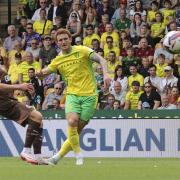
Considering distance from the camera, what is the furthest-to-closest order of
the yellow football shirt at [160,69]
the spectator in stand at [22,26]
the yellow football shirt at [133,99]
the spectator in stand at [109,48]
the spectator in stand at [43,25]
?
the spectator in stand at [22,26] → the spectator in stand at [43,25] → the spectator in stand at [109,48] → the yellow football shirt at [160,69] → the yellow football shirt at [133,99]

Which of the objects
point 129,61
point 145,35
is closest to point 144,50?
point 129,61

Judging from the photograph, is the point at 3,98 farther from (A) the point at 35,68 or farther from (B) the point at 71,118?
(A) the point at 35,68

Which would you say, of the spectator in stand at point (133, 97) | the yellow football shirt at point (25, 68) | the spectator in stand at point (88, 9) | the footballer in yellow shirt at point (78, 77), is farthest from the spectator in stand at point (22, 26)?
the footballer in yellow shirt at point (78, 77)

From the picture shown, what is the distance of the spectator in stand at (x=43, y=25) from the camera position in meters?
22.8

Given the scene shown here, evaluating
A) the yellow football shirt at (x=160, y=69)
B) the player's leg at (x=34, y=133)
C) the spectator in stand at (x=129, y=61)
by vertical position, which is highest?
the spectator in stand at (x=129, y=61)

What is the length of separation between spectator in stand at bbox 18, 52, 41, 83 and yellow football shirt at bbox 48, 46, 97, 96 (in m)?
8.21

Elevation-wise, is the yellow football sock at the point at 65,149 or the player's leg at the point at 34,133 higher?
the player's leg at the point at 34,133

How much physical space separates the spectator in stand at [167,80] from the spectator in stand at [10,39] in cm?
541

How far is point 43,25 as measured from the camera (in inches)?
902

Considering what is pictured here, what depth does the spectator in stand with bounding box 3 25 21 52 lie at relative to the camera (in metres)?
22.7

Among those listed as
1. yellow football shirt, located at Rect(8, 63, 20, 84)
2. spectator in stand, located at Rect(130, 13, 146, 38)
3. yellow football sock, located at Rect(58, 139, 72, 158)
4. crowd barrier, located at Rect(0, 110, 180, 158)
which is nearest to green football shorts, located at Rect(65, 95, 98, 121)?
yellow football sock, located at Rect(58, 139, 72, 158)

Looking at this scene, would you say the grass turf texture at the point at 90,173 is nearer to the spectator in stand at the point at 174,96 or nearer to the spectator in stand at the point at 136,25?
the spectator in stand at the point at 174,96

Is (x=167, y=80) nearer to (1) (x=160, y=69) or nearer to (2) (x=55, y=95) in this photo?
(1) (x=160, y=69)

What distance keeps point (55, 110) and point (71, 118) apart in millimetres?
5553
